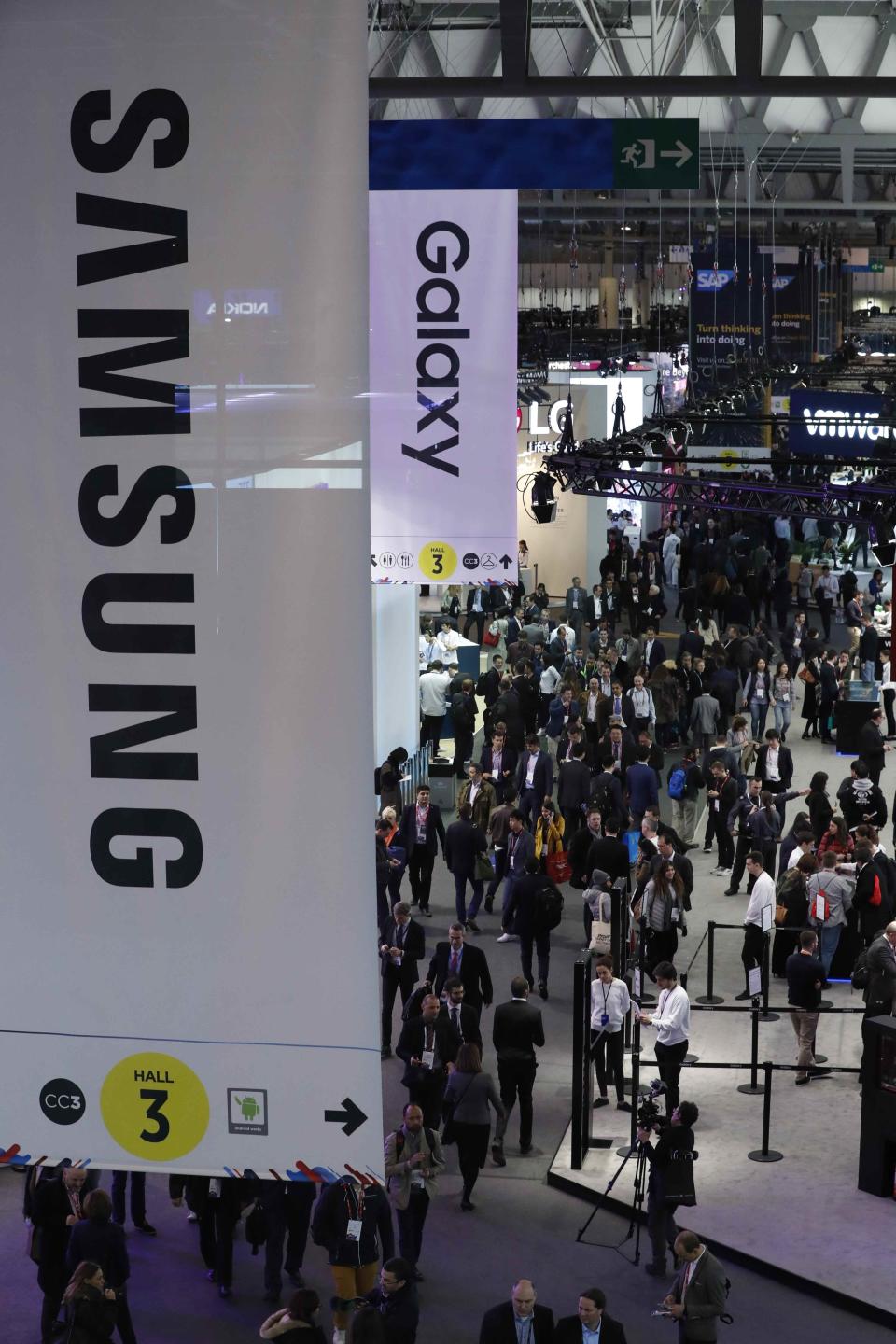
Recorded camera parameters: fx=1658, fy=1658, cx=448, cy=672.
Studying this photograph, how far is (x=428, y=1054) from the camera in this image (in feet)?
31.1

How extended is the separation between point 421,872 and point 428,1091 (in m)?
4.75

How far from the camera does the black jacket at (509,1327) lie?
6836 millimetres

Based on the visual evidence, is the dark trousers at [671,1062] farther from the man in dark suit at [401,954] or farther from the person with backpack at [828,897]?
the person with backpack at [828,897]

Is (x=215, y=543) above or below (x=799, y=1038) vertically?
above

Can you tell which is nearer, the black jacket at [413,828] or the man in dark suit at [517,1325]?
the man in dark suit at [517,1325]

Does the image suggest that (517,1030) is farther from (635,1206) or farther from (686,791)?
(686,791)

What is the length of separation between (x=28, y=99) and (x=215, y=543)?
0.79 m

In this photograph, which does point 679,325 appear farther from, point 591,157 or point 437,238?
point 591,157

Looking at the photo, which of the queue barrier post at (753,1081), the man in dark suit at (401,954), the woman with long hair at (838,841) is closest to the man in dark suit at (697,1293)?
the queue barrier post at (753,1081)

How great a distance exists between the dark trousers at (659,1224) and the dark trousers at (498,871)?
534cm

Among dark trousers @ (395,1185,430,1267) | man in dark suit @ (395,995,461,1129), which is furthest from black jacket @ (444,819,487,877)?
dark trousers @ (395,1185,430,1267)

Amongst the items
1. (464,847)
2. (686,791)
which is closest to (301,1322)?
(464,847)

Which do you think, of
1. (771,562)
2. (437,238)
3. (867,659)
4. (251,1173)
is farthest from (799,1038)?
(771,562)

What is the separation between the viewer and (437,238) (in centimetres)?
930
